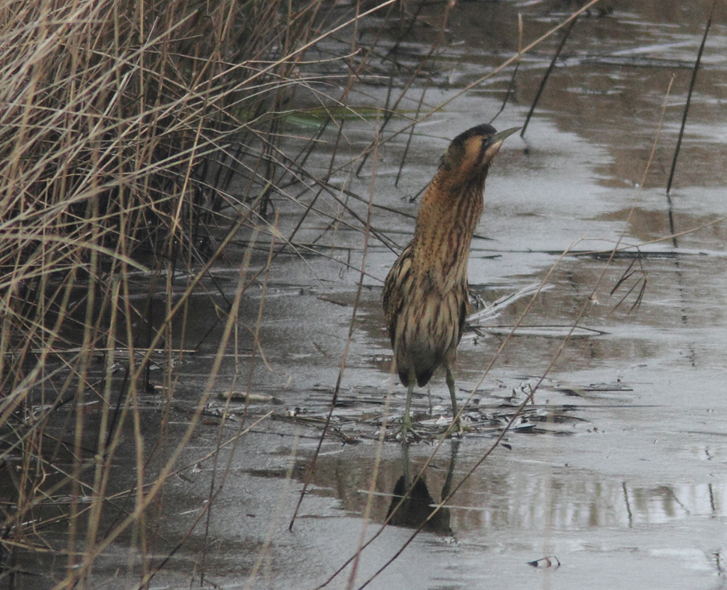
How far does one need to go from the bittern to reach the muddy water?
29 cm

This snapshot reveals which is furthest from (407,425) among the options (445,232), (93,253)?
(93,253)

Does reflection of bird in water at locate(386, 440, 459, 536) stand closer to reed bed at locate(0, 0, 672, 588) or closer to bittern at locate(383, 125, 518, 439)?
bittern at locate(383, 125, 518, 439)

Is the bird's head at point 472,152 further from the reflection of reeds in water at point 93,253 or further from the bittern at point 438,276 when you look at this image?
the reflection of reeds in water at point 93,253

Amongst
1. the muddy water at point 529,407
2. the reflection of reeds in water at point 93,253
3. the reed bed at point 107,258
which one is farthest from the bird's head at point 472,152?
the reflection of reeds in water at point 93,253

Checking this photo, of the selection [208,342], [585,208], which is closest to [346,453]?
[208,342]

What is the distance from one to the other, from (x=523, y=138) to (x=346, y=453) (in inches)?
236

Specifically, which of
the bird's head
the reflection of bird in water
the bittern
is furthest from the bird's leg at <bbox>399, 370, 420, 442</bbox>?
the bird's head

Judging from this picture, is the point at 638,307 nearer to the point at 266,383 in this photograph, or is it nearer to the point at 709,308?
the point at 709,308

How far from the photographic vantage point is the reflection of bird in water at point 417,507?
3.80 m

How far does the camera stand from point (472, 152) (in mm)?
4352

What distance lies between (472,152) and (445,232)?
13.7 inches

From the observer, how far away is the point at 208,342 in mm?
5477

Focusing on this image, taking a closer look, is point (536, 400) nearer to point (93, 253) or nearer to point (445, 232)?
point (445, 232)

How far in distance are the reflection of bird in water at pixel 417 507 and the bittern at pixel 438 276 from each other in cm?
38
